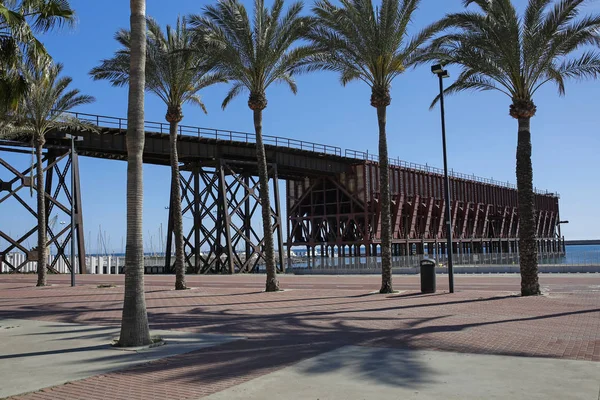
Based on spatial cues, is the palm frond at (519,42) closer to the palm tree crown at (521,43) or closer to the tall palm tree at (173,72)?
the palm tree crown at (521,43)

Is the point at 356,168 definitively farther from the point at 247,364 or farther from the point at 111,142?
the point at 247,364

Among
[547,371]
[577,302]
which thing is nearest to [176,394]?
[547,371]

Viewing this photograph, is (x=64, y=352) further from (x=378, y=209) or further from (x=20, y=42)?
→ (x=378, y=209)

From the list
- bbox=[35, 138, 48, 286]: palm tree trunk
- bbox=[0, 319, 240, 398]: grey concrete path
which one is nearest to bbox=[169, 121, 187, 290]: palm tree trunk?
bbox=[35, 138, 48, 286]: palm tree trunk

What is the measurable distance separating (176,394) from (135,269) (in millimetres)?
4037

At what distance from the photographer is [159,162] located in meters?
42.3

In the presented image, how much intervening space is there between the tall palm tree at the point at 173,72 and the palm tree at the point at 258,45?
1500 mm

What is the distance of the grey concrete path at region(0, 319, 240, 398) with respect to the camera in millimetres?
7184

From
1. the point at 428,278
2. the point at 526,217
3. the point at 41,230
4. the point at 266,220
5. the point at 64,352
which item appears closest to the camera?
the point at 64,352

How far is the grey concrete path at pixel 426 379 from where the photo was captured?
590 cm

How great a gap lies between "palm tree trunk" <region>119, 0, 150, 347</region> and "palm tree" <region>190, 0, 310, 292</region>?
10670 mm

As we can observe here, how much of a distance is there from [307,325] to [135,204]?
171 inches

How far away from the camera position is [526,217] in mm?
17250

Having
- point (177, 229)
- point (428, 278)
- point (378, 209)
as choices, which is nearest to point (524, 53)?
point (428, 278)
